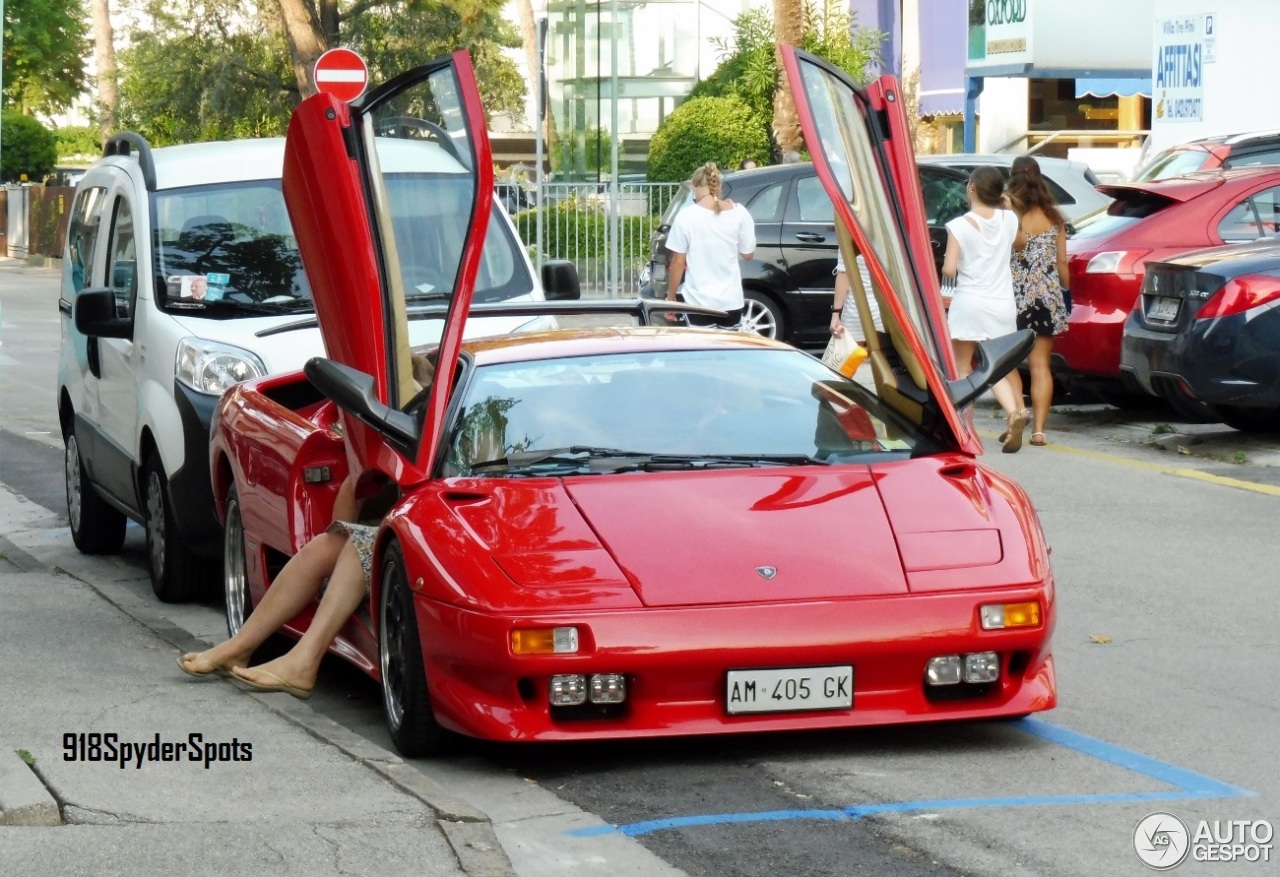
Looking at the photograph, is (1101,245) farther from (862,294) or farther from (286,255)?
(862,294)

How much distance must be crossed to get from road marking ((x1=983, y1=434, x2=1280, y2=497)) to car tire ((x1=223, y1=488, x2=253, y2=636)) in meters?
5.99

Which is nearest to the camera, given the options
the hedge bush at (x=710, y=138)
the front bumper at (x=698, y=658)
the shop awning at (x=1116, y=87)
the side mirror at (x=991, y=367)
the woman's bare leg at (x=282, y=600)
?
the front bumper at (x=698, y=658)

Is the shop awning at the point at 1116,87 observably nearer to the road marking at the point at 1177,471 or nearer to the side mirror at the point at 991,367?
the road marking at the point at 1177,471

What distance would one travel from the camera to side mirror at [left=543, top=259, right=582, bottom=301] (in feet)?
34.6

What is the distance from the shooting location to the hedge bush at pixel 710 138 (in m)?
34.1

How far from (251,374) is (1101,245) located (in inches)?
289

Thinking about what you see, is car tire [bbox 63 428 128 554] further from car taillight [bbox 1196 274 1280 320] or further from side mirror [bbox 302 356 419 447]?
car taillight [bbox 1196 274 1280 320]

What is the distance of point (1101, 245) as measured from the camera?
14812mm

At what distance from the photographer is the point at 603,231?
28.0 metres

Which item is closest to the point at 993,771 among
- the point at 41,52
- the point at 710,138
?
the point at 710,138

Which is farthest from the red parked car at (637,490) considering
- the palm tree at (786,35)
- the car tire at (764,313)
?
the palm tree at (786,35)

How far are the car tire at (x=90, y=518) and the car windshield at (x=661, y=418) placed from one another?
15.3ft

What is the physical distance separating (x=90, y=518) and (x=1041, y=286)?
6395mm

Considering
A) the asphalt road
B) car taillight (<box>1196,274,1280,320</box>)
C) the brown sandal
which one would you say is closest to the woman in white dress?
the brown sandal
